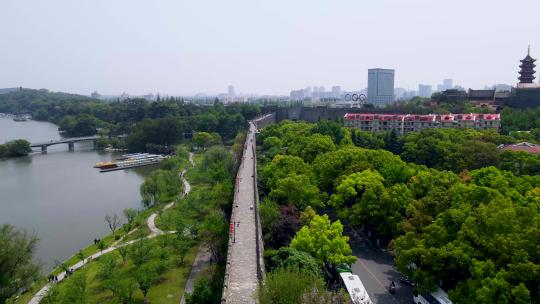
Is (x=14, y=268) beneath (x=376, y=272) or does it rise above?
above

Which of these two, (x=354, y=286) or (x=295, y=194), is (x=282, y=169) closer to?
(x=295, y=194)

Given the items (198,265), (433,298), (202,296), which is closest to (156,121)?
(198,265)

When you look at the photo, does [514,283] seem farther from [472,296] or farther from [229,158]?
[229,158]

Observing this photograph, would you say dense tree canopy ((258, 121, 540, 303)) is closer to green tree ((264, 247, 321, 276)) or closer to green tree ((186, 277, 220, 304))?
green tree ((264, 247, 321, 276))

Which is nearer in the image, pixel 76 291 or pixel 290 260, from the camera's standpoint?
pixel 290 260

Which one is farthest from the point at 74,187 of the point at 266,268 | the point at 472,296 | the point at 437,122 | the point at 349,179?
the point at 437,122

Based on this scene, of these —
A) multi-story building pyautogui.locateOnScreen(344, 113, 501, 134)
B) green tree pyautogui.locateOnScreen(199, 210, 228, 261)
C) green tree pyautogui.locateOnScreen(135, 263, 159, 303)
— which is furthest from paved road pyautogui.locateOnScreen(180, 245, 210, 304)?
multi-story building pyautogui.locateOnScreen(344, 113, 501, 134)
